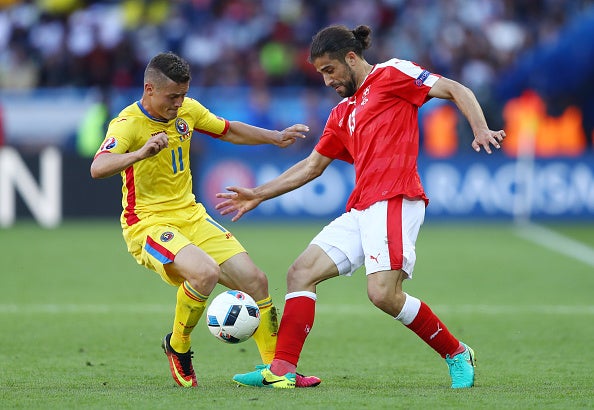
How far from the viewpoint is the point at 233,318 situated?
6.98 m

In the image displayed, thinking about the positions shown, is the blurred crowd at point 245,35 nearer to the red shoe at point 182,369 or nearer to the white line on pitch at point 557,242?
the white line on pitch at point 557,242

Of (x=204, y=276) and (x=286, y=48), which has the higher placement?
(x=286, y=48)

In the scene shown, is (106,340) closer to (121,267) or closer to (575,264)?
(121,267)

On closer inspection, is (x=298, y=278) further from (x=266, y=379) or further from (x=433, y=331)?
(x=433, y=331)

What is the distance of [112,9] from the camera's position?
24.2 metres

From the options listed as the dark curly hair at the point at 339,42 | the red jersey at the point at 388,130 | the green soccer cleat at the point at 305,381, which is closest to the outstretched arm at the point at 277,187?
the red jersey at the point at 388,130

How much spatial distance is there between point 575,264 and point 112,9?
13140 millimetres

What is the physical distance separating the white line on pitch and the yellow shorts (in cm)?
829

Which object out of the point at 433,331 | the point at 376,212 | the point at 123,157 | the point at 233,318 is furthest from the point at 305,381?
the point at 123,157

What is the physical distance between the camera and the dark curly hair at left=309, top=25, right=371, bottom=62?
6.98 meters

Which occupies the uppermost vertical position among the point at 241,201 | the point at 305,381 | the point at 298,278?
the point at 241,201

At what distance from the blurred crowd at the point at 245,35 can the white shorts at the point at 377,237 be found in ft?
50.4

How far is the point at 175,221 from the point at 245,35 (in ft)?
55.5

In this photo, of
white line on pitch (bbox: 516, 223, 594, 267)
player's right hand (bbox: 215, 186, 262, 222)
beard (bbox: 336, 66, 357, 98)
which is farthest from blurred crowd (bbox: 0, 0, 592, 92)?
beard (bbox: 336, 66, 357, 98)
